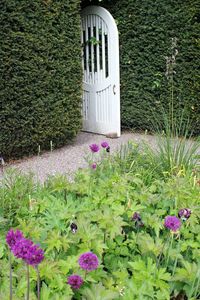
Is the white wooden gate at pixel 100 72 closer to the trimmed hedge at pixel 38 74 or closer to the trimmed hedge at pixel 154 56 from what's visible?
the trimmed hedge at pixel 154 56

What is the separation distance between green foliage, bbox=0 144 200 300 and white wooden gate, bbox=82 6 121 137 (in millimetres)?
4421

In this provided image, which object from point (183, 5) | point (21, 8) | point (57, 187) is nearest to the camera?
point (57, 187)

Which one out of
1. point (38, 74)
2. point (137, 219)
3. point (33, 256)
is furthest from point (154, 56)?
point (33, 256)

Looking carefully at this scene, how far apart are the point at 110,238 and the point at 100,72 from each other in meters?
5.83

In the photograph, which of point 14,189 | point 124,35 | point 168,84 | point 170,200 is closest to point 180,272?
point 170,200

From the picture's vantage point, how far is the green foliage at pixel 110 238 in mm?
1707

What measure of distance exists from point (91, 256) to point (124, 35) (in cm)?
670

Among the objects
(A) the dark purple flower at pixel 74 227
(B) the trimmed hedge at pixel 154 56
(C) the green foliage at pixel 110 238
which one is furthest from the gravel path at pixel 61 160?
(A) the dark purple flower at pixel 74 227

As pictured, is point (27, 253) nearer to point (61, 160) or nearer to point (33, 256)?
point (33, 256)

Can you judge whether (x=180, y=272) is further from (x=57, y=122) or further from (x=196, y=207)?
(x=57, y=122)

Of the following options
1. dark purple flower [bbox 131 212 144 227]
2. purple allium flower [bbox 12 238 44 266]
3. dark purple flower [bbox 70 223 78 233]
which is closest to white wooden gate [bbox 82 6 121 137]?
dark purple flower [bbox 131 212 144 227]

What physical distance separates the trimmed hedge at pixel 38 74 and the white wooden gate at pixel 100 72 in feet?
2.49

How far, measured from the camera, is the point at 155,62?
7418 mm

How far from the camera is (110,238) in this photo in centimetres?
204
